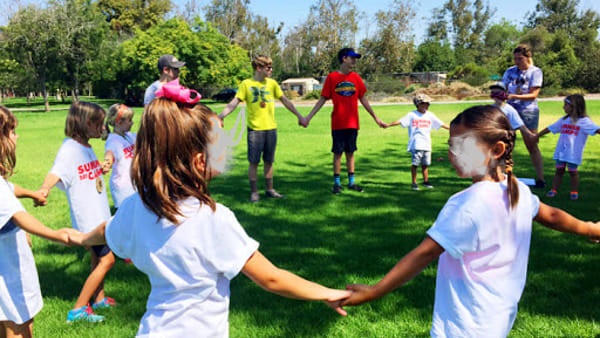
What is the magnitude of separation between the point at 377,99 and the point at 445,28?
60.4m

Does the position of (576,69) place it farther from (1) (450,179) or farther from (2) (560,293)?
(2) (560,293)

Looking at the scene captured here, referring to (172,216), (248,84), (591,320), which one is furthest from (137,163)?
(248,84)

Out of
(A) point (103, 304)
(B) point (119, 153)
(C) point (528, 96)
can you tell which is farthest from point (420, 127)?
(A) point (103, 304)

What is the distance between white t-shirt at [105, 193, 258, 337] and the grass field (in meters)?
1.72

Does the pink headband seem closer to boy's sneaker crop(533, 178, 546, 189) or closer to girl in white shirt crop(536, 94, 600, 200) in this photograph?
girl in white shirt crop(536, 94, 600, 200)

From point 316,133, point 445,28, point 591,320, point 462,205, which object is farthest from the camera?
point 445,28

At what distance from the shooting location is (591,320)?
3.52 metres

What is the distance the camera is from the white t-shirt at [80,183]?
12.4 ft

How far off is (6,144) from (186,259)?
1959mm

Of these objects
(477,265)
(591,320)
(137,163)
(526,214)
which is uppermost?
(137,163)

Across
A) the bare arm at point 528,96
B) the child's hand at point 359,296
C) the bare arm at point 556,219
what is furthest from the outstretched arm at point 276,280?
the bare arm at point 528,96

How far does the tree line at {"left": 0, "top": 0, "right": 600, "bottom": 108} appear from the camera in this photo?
39.2 metres

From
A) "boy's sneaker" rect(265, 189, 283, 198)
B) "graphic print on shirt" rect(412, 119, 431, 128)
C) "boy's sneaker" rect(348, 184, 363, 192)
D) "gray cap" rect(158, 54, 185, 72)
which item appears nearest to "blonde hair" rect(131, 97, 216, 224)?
"gray cap" rect(158, 54, 185, 72)

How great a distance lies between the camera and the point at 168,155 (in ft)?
6.05
